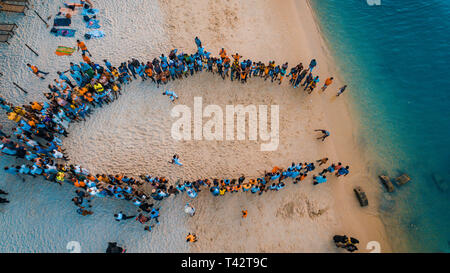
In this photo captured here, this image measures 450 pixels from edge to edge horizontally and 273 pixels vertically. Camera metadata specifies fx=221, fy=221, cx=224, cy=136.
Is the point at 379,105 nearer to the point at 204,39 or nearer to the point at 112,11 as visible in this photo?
the point at 204,39

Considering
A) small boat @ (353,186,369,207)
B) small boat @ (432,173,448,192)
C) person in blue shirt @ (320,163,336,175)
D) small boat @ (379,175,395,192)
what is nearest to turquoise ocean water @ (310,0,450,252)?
small boat @ (432,173,448,192)

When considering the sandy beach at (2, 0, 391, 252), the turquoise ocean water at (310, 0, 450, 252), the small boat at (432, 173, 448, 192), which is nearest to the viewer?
the sandy beach at (2, 0, 391, 252)

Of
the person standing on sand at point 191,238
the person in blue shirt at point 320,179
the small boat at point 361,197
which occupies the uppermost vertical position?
the person in blue shirt at point 320,179

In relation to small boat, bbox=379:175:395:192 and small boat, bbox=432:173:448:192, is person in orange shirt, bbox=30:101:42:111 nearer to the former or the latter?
small boat, bbox=379:175:395:192

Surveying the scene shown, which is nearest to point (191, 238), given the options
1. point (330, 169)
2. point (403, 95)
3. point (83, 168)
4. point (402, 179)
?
point (83, 168)

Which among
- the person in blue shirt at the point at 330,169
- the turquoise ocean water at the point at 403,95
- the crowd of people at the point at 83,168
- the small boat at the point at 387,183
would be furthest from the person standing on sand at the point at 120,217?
the small boat at the point at 387,183

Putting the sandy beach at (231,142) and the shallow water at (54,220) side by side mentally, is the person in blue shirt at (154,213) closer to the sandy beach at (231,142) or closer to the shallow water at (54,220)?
the shallow water at (54,220)

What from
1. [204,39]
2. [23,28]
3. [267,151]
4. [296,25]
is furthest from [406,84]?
[23,28]
